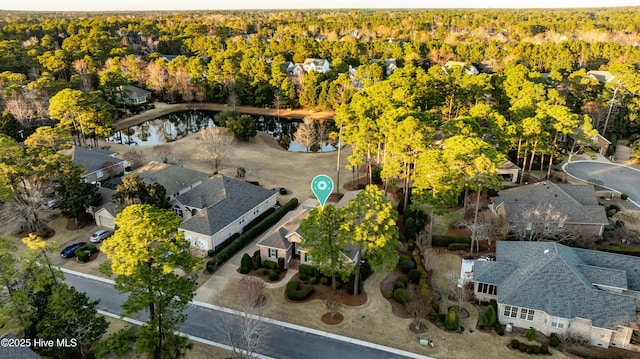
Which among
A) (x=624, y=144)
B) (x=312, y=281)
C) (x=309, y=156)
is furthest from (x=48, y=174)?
(x=624, y=144)

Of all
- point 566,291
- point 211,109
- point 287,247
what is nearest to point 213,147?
point 287,247

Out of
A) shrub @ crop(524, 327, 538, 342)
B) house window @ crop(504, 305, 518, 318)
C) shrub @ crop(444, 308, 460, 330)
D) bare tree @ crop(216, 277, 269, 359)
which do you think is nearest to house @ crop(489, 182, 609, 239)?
house window @ crop(504, 305, 518, 318)

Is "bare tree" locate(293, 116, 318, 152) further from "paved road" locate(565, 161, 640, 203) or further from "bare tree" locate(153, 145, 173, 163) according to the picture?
"paved road" locate(565, 161, 640, 203)

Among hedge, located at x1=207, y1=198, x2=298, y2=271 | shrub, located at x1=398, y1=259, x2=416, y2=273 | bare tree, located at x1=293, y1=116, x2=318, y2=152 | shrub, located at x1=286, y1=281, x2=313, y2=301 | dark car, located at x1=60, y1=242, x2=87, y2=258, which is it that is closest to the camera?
shrub, located at x1=286, y1=281, x2=313, y2=301

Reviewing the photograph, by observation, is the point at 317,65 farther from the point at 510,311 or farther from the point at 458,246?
the point at 510,311

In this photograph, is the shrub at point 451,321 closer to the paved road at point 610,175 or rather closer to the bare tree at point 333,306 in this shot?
the bare tree at point 333,306

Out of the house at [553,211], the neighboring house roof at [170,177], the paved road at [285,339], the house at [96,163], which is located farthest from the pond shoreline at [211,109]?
A: the paved road at [285,339]
